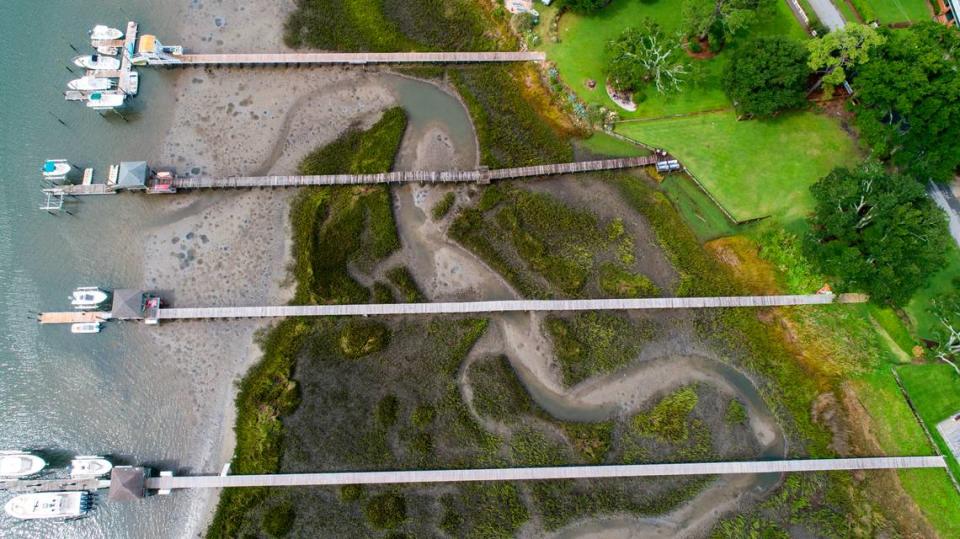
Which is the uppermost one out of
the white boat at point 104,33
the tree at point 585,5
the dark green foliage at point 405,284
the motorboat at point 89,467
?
the white boat at point 104,33

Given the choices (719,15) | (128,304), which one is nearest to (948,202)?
(719,15)

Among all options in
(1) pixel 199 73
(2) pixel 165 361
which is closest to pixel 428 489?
(2) pixel 165 361

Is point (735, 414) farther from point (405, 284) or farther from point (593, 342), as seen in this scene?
point (405, 284)

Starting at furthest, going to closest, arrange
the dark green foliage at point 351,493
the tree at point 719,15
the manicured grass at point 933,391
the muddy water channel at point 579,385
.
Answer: the tree at point 719,15 < the manicured grass at point 933,391 < the muddy water channel at point 579,385 < the dark green foliage at point 351,493

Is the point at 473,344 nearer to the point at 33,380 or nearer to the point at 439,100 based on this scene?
the point at 439,100

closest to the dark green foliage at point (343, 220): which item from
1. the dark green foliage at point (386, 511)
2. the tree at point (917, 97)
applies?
the dark green foliage at point (386, 511)

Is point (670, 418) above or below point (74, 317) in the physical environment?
below

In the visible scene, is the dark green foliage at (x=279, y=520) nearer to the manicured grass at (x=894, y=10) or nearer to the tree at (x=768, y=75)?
the tree at (x=768, y=75)
